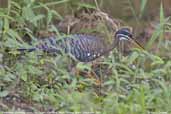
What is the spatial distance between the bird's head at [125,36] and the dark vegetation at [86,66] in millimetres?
64

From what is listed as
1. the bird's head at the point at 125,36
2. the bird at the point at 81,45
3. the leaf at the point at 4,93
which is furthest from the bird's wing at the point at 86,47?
the leaf at the point at 4,93

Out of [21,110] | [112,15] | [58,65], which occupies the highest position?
[112,15]

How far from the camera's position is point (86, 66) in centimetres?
582

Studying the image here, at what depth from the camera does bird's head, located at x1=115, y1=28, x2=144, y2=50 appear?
268 inches

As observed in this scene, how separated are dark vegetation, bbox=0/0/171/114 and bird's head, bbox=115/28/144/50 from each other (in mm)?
64

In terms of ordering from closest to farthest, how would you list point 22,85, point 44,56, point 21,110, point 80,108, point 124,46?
point 80,108
point 21,110
point 22,85
point 44,56
point 124,46

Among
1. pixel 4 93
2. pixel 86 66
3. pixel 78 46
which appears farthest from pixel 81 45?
pixel 4 93

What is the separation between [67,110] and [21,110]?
15.7 inches

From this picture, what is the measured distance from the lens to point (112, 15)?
7496 millimetres

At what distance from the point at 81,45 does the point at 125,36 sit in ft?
1.79

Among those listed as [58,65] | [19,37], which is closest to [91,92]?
[58,65]

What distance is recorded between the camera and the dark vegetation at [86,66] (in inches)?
211

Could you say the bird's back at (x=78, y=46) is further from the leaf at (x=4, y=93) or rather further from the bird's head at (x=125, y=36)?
the leaf at (x=4, y=93)

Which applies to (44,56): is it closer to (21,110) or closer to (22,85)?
(22,85)
